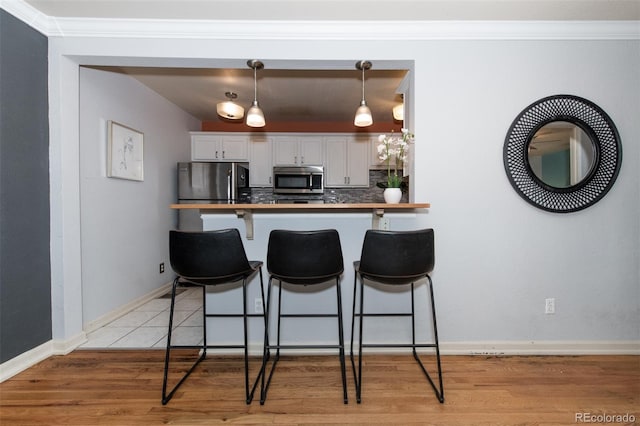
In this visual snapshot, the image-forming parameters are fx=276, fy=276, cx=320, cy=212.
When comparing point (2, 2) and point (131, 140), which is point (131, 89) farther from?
point (2, 2)

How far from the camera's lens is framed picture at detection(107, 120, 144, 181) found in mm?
2619

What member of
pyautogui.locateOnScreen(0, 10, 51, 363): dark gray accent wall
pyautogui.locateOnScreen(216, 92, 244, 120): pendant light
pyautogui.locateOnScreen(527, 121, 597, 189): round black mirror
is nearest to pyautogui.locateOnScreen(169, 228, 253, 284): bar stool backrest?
pyautogui.locateOnScreen(0, 10, 51, 363): dark gray accent wall

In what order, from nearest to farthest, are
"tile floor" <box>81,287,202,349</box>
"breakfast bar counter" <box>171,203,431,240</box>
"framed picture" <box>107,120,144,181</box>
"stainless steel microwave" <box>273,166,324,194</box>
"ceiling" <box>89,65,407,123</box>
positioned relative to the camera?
"breakfast bar counter" <box>171,203,431,240</box>, "tile floor" <box>81,287,202,349</box>, "framed picture" <box>107,120,144,181</box>, "ceiling" <box>89,65,407,123</box>, "stainless steel microwave" <box>273,166,324,194</box>

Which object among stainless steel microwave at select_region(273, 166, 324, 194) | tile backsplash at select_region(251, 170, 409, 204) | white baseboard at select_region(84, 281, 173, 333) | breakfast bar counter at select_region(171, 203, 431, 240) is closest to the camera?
breakfast bar counter at select_region(171, 203, 431, 240)

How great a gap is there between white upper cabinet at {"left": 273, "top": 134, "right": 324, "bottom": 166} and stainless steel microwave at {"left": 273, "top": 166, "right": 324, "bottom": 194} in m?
0.19

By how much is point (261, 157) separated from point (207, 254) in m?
2.91

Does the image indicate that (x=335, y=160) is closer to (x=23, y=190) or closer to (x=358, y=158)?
(x=358, y=158)

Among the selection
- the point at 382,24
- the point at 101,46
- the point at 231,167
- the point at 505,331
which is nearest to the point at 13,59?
the point at 101,46

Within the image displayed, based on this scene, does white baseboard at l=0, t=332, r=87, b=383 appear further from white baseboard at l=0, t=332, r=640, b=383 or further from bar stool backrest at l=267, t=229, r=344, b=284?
bar stool backrest at l=267, t=229, r=344, b=284

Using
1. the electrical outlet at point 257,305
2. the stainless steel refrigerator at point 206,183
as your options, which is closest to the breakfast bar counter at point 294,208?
the electrical outlet at point 257,305

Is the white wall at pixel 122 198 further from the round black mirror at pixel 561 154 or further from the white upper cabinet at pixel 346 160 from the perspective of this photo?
the round black mirror at pixel 561 154

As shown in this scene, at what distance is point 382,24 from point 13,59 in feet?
8.09

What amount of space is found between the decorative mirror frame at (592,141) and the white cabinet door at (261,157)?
3061mm

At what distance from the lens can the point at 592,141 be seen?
199 cm
